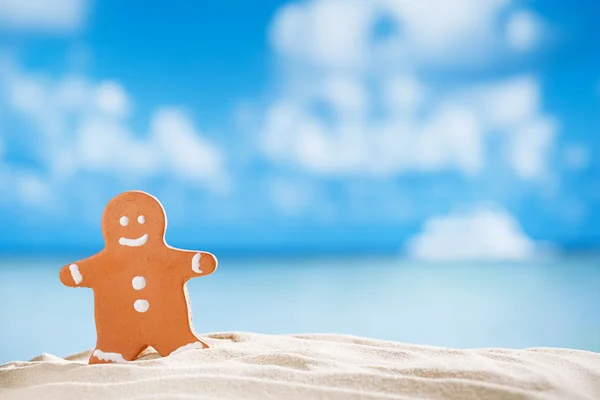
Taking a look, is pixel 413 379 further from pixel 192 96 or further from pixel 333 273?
pixel 192 96

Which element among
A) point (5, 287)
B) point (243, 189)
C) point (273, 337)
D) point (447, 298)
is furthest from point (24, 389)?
point (243, 189)

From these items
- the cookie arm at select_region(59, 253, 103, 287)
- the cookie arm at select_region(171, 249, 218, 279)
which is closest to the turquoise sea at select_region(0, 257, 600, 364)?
the cookie arm at select_region(59, 253, 103, 287)

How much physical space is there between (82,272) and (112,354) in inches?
7.8

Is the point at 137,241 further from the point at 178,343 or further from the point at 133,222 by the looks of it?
the point at 178,343

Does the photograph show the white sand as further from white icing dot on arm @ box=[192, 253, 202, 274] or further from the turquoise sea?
the turquoise sea

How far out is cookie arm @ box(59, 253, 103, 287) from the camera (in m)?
1.59

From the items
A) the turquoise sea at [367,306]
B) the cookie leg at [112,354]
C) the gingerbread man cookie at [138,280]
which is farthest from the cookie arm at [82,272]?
the turquoise sea at [367,306]

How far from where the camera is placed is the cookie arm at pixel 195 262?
5.12 ft

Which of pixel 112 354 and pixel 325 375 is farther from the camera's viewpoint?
pixel 112 354

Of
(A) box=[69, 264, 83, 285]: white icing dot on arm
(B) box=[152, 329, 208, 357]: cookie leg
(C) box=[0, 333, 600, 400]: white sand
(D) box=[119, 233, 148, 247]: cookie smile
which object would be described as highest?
(D) box=[119, 233, 148, 247]: cookie smile

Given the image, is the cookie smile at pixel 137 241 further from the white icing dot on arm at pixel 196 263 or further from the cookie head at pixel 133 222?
the white icing dot on arm at pixel 196 263

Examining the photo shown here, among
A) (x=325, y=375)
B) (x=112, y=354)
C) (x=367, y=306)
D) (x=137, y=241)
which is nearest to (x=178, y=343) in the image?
(x=112, y=354)

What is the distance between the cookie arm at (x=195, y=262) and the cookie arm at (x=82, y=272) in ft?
0.60

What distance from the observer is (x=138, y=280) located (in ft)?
5.20
